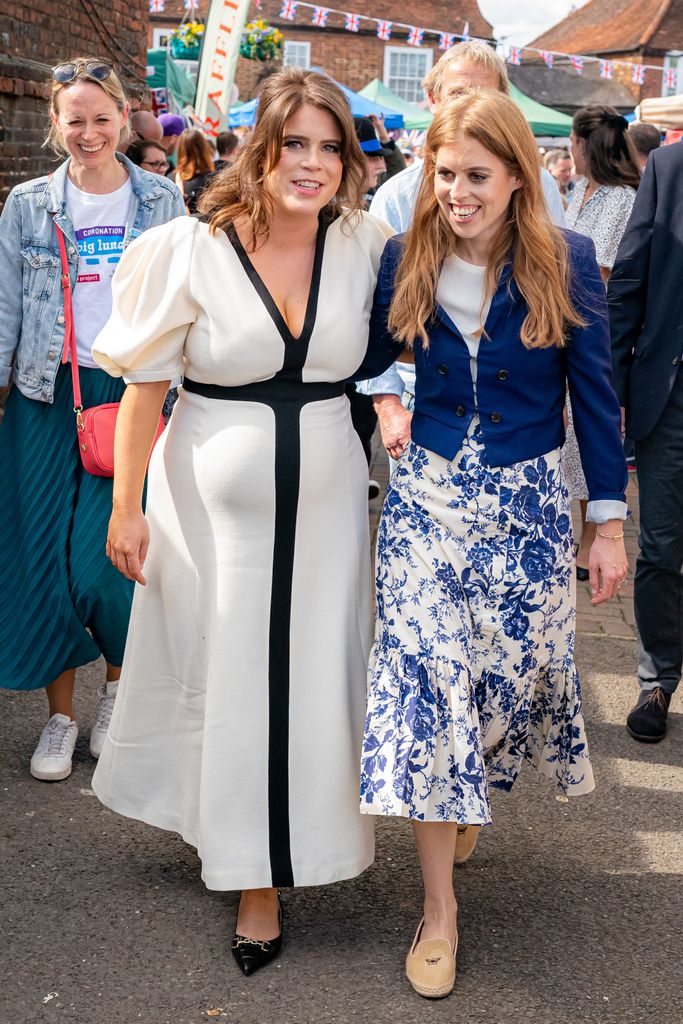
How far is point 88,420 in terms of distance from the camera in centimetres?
372

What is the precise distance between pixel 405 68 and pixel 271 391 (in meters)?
43.1

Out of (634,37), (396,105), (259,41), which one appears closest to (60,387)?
(259,41)

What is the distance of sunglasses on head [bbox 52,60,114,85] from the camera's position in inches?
150

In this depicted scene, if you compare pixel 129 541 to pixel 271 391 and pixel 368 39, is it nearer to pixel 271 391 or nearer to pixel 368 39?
pixel 271 391

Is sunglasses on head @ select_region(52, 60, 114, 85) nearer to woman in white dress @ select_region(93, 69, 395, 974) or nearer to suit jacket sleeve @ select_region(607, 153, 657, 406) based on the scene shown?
woman in white dress @ select_region(93, 69, 395, 974)

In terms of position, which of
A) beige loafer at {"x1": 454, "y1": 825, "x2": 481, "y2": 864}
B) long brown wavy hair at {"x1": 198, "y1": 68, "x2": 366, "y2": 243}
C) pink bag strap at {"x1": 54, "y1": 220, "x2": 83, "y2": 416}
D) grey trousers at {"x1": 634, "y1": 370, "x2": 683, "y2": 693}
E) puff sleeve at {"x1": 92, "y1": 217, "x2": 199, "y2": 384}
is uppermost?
long brown wavy hair at {"x1": 198, "y1": 68, "x2": 366, "y2": 243}

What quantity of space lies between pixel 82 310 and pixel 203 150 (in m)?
4.46

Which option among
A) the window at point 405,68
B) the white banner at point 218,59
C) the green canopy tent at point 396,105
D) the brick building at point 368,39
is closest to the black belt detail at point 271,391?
the white banner at point 218,59

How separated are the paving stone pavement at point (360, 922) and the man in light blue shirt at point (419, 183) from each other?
1.24m

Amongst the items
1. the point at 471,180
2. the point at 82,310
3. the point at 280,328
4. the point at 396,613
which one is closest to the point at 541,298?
the point at 471,180

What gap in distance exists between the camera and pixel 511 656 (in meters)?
2.93

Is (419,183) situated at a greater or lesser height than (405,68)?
greater

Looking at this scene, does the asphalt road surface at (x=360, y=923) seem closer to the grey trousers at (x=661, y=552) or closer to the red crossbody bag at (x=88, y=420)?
the grey trousers at (x=661, y=552)

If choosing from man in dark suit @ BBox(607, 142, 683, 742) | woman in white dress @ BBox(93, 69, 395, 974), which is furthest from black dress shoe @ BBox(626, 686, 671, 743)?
woman in white dress @ BBox(93, 69, 395, 974)
